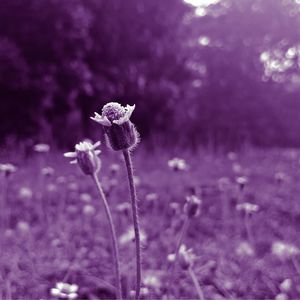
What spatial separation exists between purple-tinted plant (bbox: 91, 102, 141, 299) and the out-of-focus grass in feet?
2.41

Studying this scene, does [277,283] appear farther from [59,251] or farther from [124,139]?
[124,139]

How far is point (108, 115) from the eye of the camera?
3.59 feet

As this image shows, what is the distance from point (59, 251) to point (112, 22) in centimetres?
700

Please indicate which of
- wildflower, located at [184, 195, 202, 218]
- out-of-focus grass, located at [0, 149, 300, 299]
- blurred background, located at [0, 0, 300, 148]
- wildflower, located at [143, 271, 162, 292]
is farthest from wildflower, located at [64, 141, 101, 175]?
blurred background, located at [0, 0, 300, 148]

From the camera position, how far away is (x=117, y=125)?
1119mm

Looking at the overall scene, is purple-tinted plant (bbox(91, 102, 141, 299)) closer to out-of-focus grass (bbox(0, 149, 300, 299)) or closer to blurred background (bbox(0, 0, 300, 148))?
out-of-focus grass (bbox(0, 149, 300, 299))

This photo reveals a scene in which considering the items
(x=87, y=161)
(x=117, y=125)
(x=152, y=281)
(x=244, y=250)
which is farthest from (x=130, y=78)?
(x=117, y=125)

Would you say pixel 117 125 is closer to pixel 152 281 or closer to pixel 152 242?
pixel 152 281

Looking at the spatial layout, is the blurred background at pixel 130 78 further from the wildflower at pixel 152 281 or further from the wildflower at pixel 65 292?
the wildflower at pixel 65 292

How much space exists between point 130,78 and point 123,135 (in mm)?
7837

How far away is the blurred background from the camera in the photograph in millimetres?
7434

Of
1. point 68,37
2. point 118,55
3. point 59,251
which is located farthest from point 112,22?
point 59,251

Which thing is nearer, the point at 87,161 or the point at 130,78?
the point at 87,161

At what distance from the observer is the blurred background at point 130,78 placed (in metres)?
7.43
